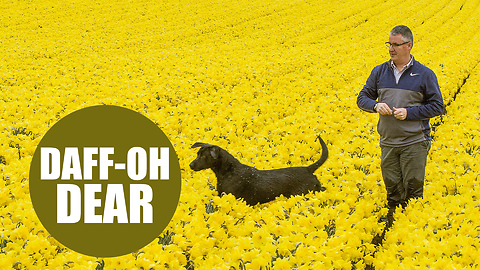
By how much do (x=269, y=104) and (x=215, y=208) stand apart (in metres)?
5.77

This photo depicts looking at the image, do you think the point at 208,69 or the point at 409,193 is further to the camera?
the point at 208,69

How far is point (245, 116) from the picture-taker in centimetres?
878

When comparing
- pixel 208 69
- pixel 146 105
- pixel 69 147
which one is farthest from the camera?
pixel 208 69

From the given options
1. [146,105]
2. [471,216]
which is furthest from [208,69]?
[471,216]

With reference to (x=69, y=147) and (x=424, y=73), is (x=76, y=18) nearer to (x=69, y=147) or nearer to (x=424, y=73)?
(x=69, y=147)

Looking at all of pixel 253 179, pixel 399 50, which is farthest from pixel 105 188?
pixel 399 50

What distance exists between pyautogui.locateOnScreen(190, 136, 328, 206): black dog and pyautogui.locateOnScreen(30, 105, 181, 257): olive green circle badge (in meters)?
0.64

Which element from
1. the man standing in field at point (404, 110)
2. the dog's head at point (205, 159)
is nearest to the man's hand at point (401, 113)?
the man standing in field at point (404, 110)

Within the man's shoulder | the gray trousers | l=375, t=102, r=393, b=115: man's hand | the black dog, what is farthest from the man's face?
the black dog

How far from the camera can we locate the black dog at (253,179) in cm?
495

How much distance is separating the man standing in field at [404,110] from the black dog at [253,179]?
1.00 meters

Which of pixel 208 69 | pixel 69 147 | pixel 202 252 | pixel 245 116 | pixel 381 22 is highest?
pixel 381 22

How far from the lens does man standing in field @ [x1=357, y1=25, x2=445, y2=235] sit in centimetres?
427

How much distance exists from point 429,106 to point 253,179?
2.53 meters
